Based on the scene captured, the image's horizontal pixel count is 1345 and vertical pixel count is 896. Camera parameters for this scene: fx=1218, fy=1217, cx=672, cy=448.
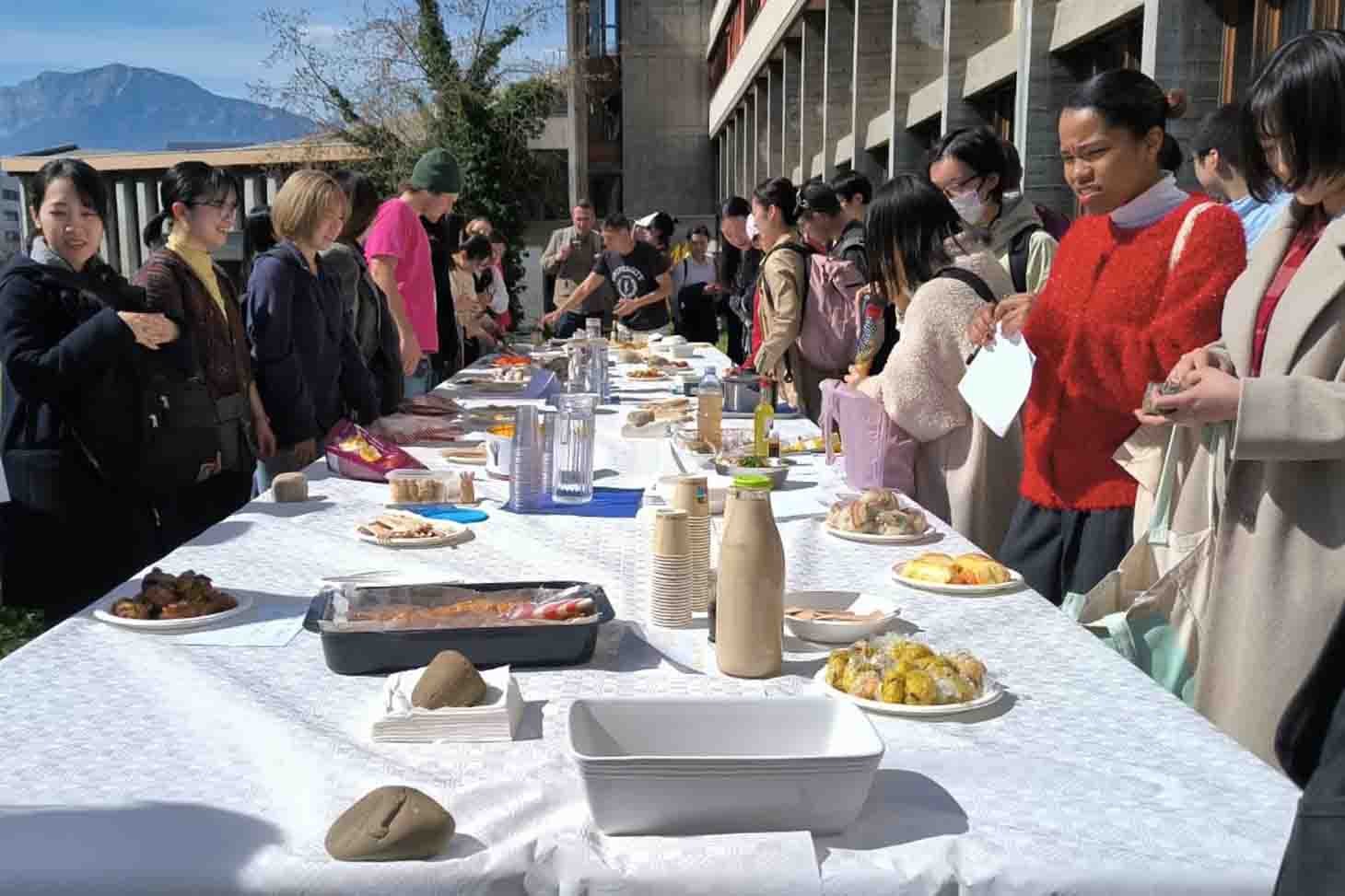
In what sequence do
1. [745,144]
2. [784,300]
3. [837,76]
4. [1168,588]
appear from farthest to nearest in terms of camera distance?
1. [745,144]
2. [837,76]
3. [784,300]
4. [1168,588]

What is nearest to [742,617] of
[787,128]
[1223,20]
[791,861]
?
[791,861]

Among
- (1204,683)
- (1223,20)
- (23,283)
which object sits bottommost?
(1204,683)

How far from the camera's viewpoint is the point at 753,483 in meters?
1.53

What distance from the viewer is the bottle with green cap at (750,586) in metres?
1.53

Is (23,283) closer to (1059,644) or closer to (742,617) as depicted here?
(742,617)

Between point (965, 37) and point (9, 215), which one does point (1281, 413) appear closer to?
point (9, 215)

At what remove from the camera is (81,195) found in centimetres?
306

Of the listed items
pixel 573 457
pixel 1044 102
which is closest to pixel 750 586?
pixel 573 457

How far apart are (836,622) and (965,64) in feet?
26.1

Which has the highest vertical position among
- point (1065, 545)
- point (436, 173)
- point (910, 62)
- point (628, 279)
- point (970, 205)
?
point (910, 62)

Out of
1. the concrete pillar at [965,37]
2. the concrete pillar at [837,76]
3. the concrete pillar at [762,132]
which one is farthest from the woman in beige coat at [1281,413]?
the concrete pillar at [762,132]

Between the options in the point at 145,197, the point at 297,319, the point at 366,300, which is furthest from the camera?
the point at 145,197

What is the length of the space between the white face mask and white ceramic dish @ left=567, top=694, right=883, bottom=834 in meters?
2.59

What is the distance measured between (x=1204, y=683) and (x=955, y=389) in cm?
112
